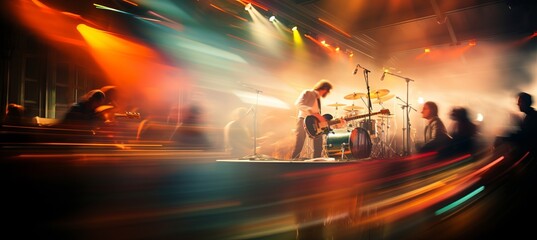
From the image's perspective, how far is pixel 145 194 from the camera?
2928 millimetres

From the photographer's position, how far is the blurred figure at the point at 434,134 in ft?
13.5

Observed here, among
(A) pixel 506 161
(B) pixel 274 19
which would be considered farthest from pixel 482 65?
(A) pixel 506 161

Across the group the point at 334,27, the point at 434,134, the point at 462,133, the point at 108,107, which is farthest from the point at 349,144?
the point at 108,107

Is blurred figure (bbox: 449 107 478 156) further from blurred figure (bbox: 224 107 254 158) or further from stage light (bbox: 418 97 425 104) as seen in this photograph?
stage light (bbox: 418 97 425 104)

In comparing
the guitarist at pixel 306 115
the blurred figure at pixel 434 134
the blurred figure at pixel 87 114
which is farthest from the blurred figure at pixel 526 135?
the blurred figure at pixel 87 114

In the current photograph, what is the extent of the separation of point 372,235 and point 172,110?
582 cm

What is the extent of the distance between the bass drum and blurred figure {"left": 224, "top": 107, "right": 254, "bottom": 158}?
5.04 feet

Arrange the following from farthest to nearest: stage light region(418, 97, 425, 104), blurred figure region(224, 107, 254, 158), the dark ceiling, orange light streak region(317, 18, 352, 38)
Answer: stage light region(418, 97, 425, 104) → orange light streak region(317, 18, 352, 38) → the dark ceiling → blurred figure region(224, 107, 254, 158)

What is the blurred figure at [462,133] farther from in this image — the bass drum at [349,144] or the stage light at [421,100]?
the stage light at [421,100]

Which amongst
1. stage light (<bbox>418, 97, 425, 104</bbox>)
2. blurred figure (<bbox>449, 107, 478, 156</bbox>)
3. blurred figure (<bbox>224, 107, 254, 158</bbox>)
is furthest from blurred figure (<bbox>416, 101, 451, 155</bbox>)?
stage light (<bbox>418, 97, 425, 104</bbox>)

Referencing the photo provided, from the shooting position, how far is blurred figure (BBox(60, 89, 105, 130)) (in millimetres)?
3318

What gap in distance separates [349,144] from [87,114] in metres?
3.60

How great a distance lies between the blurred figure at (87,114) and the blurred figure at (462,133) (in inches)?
151

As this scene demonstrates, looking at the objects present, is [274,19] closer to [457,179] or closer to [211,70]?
[211,70]
